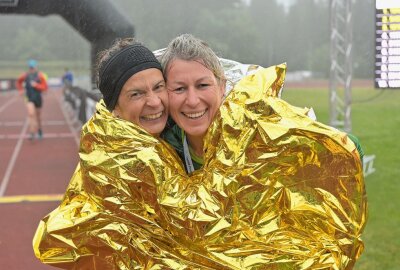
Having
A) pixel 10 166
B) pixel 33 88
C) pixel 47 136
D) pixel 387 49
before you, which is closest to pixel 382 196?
pixel 387 49

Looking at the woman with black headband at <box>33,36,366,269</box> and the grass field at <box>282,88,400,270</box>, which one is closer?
the woman with black headband at <box>33,36,366,269</box>

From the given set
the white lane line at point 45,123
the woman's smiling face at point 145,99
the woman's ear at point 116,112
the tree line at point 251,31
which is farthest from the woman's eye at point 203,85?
the tree line at point 251,31

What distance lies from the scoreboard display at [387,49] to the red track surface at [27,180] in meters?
3.09

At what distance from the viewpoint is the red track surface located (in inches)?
173

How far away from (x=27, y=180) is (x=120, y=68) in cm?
600

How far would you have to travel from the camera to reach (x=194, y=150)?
1769 mm

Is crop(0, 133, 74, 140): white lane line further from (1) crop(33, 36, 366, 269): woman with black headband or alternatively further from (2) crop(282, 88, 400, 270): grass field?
(1) crop(33, 36, 366, 269): woman with black headband

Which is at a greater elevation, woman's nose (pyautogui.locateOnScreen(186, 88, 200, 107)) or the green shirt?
woman's nose (pyautogui.locateOnScreen(186, 88, 200, 107))

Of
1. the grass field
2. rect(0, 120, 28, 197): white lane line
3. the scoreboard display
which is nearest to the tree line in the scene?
the grass field

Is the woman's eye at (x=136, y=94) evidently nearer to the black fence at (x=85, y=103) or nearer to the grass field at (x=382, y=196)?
the grass field at (x=382, y=196)

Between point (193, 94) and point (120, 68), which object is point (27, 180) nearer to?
point (120, 68)

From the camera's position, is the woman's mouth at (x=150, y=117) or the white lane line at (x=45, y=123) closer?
the woman's mouth at (x=150, y=117)

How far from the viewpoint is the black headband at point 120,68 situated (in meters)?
1.66

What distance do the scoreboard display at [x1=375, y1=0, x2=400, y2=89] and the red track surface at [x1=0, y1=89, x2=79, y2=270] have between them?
3.09m
